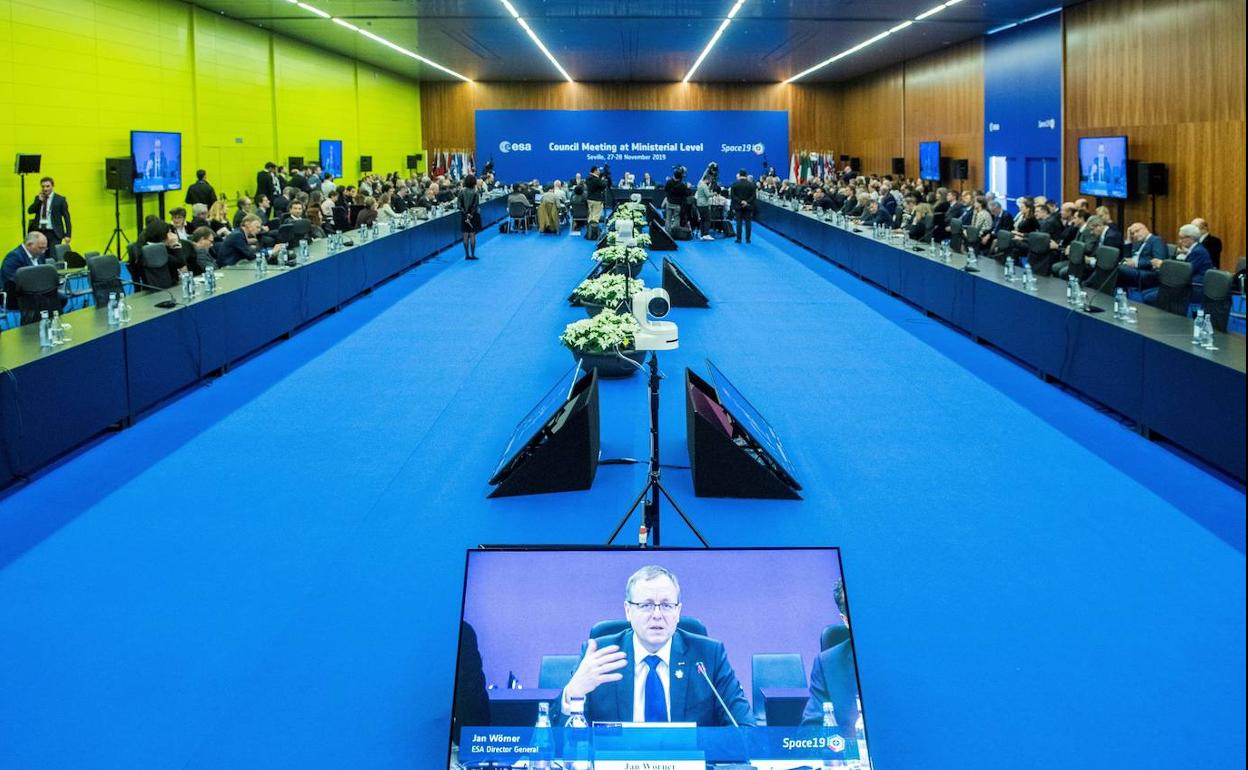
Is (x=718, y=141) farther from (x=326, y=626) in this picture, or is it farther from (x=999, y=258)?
(x=326, y=626)

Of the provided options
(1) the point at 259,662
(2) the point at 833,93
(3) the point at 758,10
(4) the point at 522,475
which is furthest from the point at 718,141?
(1) the point at 259,662

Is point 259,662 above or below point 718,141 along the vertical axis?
below

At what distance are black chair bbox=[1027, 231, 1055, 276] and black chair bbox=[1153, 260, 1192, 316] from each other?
2.73 metres

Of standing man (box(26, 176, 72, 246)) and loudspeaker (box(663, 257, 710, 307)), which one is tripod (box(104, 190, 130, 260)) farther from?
loudspeaker (box(663, 257, 710, 307))

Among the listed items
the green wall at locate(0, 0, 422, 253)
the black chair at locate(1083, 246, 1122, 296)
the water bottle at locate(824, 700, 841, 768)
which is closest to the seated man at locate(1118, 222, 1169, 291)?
the black chair at locate(1083, 246, 1122, 296)

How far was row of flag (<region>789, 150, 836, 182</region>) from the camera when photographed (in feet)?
105

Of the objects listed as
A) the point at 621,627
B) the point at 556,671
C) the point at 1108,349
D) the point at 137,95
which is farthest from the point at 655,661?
the point at 137,95

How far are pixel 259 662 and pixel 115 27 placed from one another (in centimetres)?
1498

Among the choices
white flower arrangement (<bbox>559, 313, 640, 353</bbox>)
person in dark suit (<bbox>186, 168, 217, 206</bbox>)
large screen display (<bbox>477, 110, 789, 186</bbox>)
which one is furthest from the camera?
large screen display (<bbox>477, 110, 789, 186</bbox>)

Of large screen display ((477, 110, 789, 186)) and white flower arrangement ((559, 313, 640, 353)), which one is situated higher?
large screen display ((477, 110, 789, 186))

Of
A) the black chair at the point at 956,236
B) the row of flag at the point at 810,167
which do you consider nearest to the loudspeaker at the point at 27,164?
the black chair at the point at 956,236

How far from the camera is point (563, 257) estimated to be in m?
19.4

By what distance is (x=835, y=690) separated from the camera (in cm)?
292

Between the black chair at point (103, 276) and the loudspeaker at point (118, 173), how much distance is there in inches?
257
